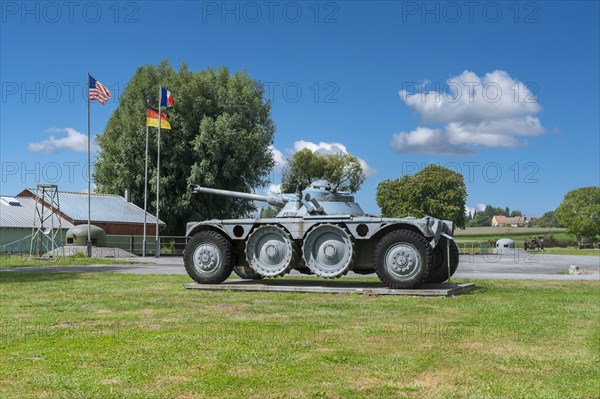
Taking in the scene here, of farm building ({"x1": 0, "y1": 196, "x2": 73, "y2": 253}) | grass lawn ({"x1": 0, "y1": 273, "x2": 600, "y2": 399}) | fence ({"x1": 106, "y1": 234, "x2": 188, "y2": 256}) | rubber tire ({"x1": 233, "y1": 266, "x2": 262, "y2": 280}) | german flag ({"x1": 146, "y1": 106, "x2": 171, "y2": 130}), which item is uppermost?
german flag ({"x1": 146, "y1": 106, "x2": 171, "y2": 130})

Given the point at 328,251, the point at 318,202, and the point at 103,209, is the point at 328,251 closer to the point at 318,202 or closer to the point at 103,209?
the point at 318,202

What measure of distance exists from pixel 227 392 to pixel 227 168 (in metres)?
43.8

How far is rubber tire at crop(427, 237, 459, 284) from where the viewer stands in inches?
644

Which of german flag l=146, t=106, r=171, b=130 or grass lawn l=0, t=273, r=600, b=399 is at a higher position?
german flag l=146, t=106, r=171, b=130

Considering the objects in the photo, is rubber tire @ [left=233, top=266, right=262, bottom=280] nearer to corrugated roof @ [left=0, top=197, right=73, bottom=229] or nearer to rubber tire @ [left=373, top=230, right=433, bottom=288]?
rubber tire @ [left=373, top=230, right=433, bottom=288]

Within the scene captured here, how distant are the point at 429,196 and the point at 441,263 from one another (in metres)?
57.8

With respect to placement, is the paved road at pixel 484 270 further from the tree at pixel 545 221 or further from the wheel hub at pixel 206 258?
the tree at pixel 545 221

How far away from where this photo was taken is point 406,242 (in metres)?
14.5

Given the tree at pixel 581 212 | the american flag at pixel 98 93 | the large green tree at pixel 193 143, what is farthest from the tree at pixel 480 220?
the american flag at pixel 98 93

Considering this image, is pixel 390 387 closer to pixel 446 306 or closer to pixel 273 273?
pixel 446 306

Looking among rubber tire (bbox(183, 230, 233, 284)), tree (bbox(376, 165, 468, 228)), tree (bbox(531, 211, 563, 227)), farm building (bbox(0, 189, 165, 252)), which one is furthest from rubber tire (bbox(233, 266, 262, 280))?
tree (bbox(531, 211, 563, 227))

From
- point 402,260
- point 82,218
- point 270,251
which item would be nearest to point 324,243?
point 270,251

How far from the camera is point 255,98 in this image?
173 feet

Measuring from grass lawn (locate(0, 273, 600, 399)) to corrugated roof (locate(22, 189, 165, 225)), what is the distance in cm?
3456
